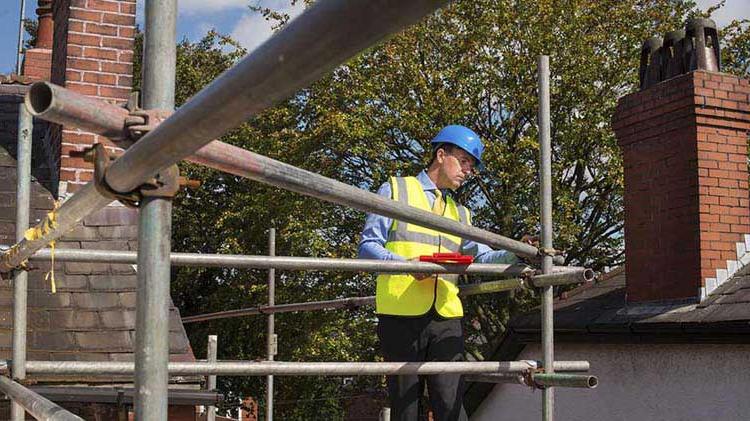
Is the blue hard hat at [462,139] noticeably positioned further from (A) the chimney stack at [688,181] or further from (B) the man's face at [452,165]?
(A) the chimney stack at [688,181]

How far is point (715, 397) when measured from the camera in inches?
350

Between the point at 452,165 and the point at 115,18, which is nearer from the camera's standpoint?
the point at 452,165

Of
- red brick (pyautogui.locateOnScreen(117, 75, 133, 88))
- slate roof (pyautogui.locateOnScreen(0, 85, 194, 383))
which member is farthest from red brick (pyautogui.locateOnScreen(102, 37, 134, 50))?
slate roof (pyautogui.locateOnScreen(0, 85, 194, 383))

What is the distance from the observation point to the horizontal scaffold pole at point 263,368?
3.43 m

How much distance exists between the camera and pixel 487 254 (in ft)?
15.1

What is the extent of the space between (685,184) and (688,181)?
0.05 metres

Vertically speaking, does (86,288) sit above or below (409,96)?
below

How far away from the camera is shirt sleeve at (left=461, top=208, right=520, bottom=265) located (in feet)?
14.6

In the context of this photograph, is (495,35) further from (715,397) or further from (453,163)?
(453,163)

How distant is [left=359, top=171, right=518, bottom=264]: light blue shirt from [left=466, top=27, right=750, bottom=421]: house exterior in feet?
16.1

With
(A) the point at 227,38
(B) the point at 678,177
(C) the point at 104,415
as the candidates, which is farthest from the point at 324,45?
(A) the point at 227,38

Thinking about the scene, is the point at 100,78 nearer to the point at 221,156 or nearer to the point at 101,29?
the point at 101,29

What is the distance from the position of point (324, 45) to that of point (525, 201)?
62.3 feet

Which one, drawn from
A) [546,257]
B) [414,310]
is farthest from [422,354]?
[546,257]
